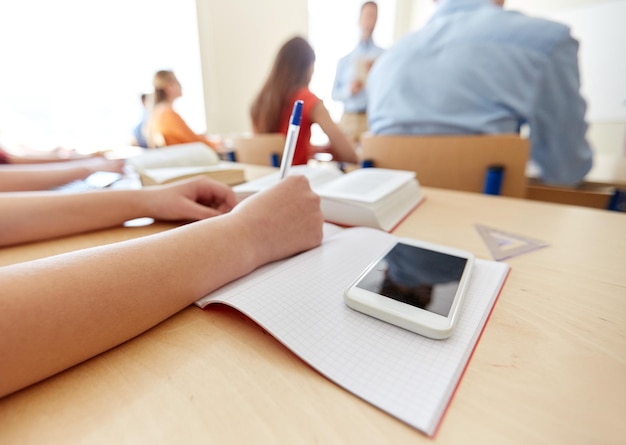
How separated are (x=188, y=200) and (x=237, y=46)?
9.87ft

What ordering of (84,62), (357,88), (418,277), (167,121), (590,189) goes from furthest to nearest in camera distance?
(357,88) → (84,62) → (167,121) → (590,189) → (418,277)

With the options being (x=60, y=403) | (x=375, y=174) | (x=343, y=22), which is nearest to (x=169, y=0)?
(x=343, y=22)

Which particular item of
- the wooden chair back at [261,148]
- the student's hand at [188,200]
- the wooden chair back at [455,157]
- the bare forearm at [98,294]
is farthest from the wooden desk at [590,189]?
the bare forearm at [98,294]

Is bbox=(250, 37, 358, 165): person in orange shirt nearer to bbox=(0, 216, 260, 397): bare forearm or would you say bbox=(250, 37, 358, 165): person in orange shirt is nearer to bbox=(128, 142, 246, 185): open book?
bbox=(128, 142, 246, 185): open book

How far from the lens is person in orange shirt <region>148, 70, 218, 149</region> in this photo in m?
1.86

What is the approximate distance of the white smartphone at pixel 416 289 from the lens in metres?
0.26

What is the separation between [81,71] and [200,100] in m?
0.92

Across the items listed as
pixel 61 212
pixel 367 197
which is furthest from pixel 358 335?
pixel 61 212

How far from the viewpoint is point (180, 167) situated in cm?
86

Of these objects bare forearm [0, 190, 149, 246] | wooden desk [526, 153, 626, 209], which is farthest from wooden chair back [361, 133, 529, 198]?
bare forearm [0, 190, 149, 246]

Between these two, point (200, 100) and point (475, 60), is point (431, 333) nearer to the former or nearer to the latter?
point (475, 60)

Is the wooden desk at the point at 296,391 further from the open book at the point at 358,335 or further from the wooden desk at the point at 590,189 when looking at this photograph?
the wooden desk at the point at 590,189

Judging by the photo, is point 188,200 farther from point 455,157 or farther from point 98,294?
point 455,157

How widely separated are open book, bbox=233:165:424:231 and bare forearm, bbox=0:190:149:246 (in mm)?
203
